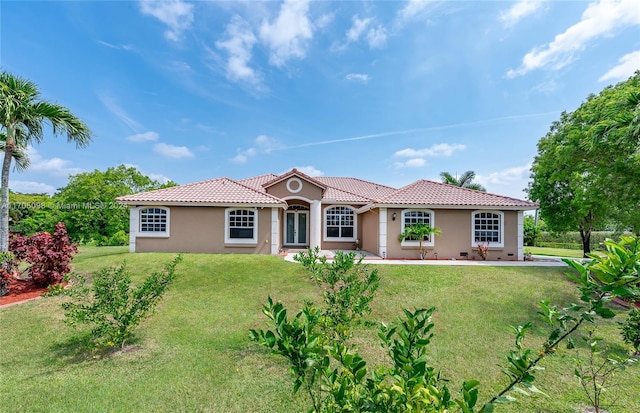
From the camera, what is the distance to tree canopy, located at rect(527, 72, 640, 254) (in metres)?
11.2

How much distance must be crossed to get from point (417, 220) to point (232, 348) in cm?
1301

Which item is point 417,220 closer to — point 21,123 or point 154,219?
point 154,219

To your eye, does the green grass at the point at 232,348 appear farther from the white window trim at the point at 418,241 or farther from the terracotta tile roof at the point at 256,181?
the terracotta tile roof at the point at 256,181

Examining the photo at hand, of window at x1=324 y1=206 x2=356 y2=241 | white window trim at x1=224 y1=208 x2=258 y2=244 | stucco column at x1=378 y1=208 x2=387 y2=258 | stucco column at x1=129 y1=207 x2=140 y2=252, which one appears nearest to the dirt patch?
stucco column at x1=129 y1=207 x2=140 y2=252

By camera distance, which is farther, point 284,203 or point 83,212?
point 83,212

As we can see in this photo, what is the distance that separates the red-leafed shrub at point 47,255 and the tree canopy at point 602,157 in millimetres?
20827

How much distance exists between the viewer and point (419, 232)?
1602 centimetres

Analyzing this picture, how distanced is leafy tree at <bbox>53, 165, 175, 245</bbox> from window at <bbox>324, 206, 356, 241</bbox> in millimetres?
20583

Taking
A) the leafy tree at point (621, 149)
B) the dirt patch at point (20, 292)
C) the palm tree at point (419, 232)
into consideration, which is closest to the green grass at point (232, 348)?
the dirt patch at point (20, 292)

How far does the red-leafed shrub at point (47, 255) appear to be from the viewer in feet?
34.0

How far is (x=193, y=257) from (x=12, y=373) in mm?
8696

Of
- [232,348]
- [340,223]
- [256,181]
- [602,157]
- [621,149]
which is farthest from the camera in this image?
[256,181]

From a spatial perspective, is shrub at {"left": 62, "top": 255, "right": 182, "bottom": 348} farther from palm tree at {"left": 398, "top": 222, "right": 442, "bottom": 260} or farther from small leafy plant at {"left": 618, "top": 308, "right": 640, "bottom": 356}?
palm tree at {"left": 398, "top": 222, "right": 442, "bottom": 260}

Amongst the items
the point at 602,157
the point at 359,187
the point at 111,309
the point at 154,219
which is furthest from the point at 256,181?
the point at 602,157
